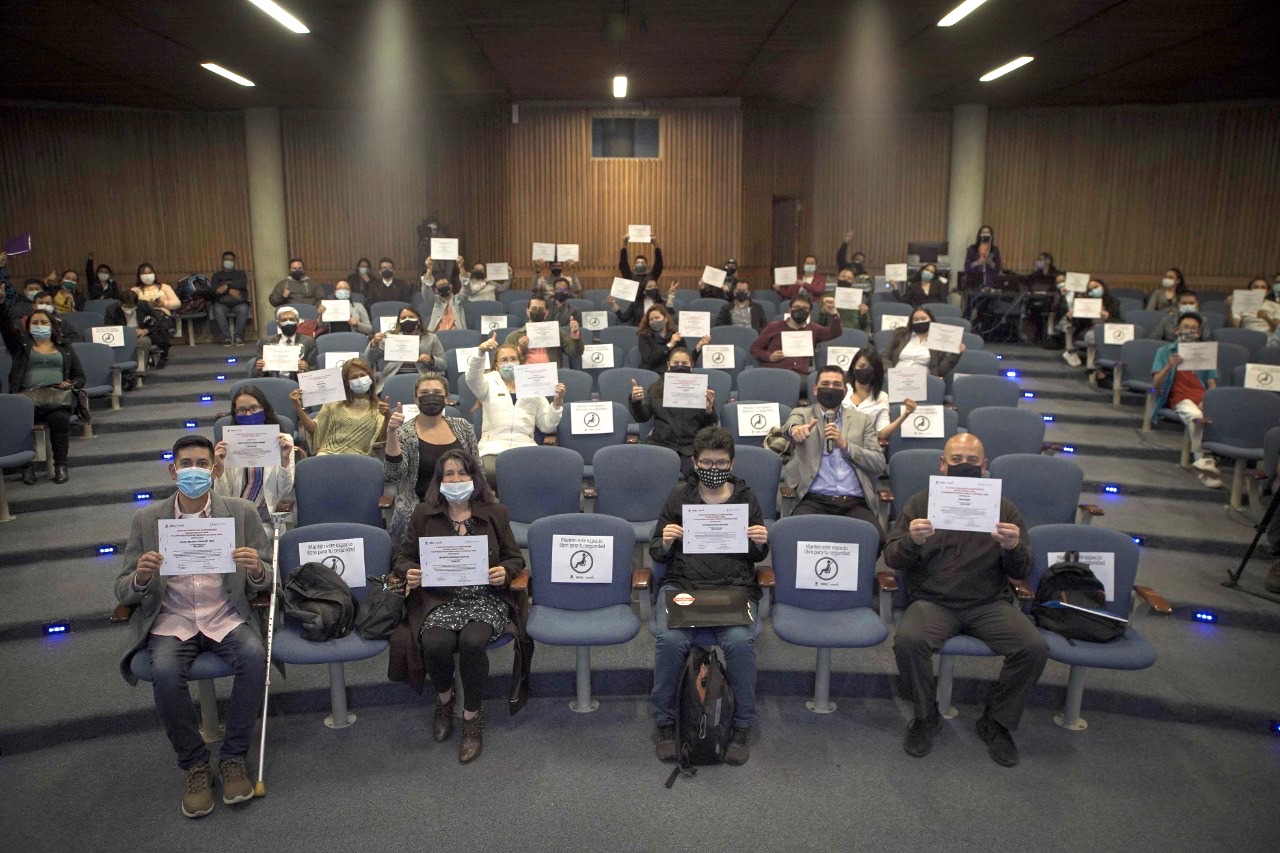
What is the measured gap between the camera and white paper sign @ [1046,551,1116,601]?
4.59 meters

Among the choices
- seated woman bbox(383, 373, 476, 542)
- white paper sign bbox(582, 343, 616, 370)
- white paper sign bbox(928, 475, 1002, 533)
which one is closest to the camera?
white paper sign bbox(928, 475, 1002, 533)

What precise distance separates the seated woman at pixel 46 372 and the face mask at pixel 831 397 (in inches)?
234

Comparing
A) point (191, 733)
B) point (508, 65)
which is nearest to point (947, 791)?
point (191, 733)

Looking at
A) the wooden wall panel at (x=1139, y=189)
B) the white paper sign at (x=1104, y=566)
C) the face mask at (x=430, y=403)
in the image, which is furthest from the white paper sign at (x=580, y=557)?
the wooden wall panel at (x=1139, y=189)

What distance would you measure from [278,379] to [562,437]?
2.35 m

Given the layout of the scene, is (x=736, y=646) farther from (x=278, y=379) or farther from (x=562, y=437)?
(x=278, y=379)

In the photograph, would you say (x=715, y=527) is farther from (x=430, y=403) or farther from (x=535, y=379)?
(x=535, y=379)

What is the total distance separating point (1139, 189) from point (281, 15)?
39.6 feet

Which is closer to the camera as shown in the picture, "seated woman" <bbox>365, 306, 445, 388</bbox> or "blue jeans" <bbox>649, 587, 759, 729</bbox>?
"blue jeans" <bbox>649, 587, 759, 729</bbox>

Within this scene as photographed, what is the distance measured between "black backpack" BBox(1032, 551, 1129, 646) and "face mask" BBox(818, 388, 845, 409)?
1.54m

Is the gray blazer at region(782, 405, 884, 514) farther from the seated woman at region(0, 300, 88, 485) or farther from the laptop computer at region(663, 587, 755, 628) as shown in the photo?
the seated woman at region(0, 300, 88, 485)

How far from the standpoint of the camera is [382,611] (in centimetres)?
444

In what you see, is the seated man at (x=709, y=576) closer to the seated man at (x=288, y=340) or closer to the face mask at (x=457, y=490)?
the face mask at (x=457, y=490)

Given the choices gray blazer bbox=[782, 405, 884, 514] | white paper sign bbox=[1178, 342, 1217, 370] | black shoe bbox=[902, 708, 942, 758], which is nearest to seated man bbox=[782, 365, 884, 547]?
gray blazer bbox=[782, 405, 884, 514]
